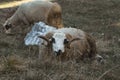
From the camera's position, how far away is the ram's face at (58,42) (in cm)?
1154

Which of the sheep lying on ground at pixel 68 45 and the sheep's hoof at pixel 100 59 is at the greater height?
the sheep lying on ground at pixel 68 45

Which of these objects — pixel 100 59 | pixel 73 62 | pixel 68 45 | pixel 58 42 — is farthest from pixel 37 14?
pixel 73 62

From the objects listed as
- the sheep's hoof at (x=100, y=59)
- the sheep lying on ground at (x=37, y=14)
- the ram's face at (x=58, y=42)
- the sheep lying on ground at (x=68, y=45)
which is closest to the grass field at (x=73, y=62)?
the sheep's hoof at (x=100, y=59)

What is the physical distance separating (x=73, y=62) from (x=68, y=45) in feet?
7.14

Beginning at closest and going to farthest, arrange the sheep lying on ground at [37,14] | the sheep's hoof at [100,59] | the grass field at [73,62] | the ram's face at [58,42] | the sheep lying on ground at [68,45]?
the grass field at [73,62]
the ram's face at [58,42]
the sheep lying on ground at [68,45]
the sheep's hoof at [100,59]
the sheep lying on ground at [37,14]

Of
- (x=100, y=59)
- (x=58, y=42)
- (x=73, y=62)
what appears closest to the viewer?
(x=73, y=62)

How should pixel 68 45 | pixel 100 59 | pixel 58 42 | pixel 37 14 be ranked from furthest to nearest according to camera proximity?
pixel 37 14 < pixel 100 59 < pixel 68 45 < pixel 58 42

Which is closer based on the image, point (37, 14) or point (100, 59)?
point (100, 59)

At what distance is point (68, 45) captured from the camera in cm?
1201

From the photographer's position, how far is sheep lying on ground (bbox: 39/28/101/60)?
11680 millimetres

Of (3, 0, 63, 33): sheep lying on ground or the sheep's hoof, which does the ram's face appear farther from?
(3, 0, 63, 33): sheep lying on ground

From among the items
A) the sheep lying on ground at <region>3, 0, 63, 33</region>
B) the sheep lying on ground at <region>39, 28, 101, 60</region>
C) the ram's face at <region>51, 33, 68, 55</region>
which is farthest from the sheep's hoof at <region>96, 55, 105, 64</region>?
the sheep lying on ground at <region>3, 0, 63, 33</region>

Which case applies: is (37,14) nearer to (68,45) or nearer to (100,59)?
(100,59)

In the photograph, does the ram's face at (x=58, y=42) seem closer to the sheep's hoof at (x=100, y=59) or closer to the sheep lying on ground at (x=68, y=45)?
the sheep lying on ground at (x=68, y=45)
